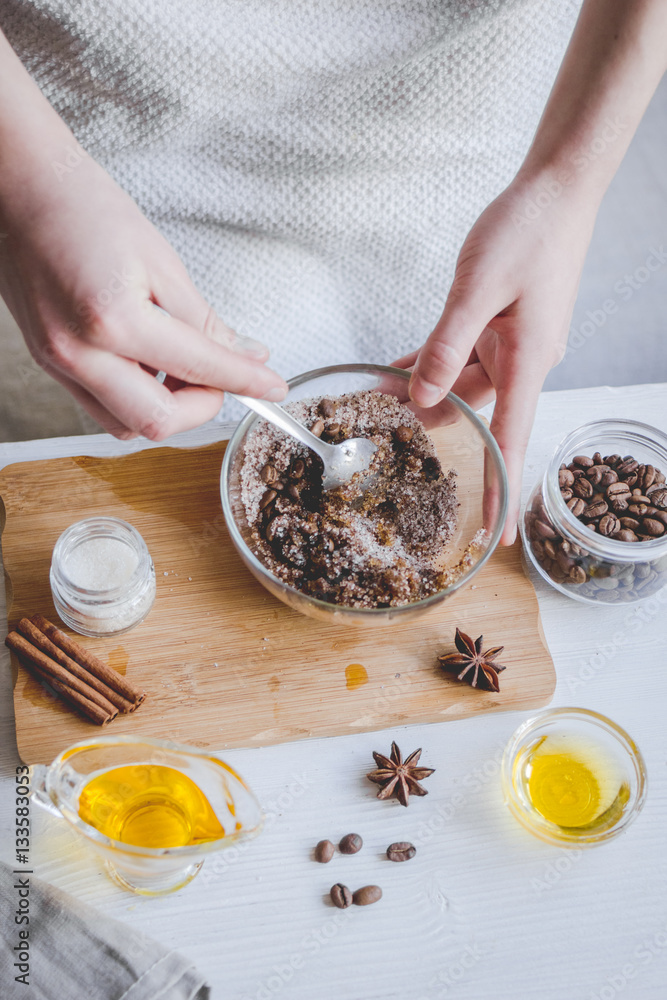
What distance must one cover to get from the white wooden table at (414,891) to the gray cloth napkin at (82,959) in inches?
2.0

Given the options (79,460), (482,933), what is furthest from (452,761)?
(79,460)

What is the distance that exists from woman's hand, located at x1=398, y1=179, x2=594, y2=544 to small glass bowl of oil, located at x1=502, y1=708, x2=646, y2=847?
0.32 m

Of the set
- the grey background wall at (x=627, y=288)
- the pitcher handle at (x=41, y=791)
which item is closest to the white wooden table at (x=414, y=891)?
the pitcher handle at (x=41, y=791)

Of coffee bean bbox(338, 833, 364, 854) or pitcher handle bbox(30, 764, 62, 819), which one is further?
coffee bean bbox(338, 833, 364, 854)

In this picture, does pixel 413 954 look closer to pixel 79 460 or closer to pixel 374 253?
pixel 79 460

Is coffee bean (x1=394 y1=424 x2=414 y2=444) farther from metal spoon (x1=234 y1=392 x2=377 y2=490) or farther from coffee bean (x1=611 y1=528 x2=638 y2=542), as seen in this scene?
coffee bean (x1=611 y1=528 x2=638 y2=542)

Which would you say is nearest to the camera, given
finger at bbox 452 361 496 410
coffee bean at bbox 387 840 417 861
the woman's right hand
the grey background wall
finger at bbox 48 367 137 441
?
the woman's right hand

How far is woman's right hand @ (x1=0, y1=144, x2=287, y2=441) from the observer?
0.92 m

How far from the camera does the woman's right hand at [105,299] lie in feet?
3.02

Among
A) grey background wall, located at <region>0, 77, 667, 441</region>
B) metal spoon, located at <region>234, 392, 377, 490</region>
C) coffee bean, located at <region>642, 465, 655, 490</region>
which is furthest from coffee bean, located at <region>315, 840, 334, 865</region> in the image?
grey background wall, located at <region>0, 77, 667, 441</region>

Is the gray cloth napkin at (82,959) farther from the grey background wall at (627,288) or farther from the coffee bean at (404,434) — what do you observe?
the grey background wall at (627,288)

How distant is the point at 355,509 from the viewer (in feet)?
3.99

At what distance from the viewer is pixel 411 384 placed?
3.69 feet

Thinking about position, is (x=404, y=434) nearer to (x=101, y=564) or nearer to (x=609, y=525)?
(x=609, y=525)
